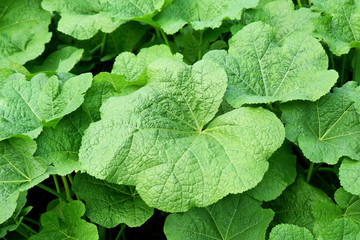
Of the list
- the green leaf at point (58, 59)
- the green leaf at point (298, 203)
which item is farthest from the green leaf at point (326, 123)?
the green leaf at point (58, 59)

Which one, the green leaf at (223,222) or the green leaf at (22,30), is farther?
the green leaf at (22,30)

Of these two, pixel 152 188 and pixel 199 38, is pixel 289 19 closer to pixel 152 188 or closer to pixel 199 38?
pixel 199 38

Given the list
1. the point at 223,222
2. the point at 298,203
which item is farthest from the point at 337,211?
the point at 223,222

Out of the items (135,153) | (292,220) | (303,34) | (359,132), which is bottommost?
(292,220)

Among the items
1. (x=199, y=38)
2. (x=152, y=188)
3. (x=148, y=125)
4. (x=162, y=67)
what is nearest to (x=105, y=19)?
(x=199, y=38)

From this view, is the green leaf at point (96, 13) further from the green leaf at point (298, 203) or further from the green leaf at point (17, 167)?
the green leaf at point (298, 203)

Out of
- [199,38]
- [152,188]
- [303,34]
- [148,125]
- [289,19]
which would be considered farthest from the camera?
[199,38]

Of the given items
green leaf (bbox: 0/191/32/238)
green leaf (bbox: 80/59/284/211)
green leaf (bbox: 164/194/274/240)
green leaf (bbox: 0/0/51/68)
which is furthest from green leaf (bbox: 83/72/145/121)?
green leaf (bbox: 0/0/51/68)
